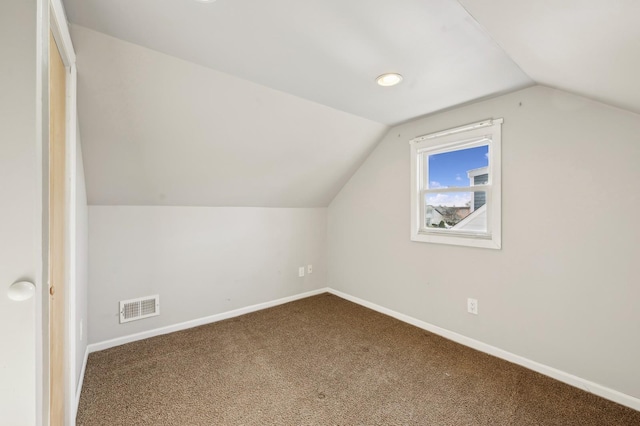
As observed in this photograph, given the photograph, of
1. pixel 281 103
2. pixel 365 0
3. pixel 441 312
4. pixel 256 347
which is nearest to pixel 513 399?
pixel 441 312

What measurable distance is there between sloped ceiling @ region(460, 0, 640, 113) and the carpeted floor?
6.34 ft

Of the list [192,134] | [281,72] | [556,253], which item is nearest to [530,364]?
[556,253]

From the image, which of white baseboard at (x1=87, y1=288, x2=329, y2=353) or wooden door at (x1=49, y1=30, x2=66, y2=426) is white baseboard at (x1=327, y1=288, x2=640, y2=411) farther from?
wooden door at (x1=49, y1=30, x2=66, y2=426)

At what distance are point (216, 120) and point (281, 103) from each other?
55cm

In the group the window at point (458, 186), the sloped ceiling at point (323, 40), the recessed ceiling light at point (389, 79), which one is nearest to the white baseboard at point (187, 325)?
the window at point (458, 186)

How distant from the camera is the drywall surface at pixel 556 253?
5.98 ft

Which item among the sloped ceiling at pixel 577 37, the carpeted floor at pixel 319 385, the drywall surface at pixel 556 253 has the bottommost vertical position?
the carpeted floor at pixel 319 385

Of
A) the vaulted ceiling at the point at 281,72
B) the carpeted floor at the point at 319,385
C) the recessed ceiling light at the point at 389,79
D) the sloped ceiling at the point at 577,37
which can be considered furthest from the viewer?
the recessed ceiling light at the point at 389,79

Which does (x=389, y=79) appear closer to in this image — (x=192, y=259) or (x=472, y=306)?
(x=472, y=306)

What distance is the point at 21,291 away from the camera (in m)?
0.81

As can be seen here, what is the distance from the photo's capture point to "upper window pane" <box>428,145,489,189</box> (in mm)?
2586

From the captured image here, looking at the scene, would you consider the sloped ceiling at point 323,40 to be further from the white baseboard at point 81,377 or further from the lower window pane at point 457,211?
the white baseboard at point 81,377

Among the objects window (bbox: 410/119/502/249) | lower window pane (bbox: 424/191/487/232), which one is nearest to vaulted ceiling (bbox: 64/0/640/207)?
window (bbox: 410/119/502/249)

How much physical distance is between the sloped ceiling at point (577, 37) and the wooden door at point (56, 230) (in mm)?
1741
